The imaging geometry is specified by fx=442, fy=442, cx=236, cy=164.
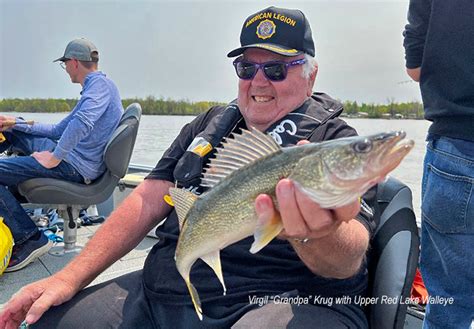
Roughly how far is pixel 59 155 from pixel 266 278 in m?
2.87

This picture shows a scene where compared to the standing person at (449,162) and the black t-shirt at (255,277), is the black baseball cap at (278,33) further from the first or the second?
the standing person at (449,162)

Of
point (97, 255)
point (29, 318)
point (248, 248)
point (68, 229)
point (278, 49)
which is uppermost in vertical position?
point (278, 49)

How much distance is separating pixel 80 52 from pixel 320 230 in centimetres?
420

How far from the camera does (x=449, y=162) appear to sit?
1.88 m

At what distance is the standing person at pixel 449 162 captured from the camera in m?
1.83

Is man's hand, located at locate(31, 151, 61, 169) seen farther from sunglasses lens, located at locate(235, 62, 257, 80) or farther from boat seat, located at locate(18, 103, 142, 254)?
sunglasses lens, located at locate(235, 62, 257, 80)

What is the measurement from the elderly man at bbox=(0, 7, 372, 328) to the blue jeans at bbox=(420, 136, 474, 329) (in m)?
0.42

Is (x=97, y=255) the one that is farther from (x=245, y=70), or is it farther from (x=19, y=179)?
(x=19, y=179)

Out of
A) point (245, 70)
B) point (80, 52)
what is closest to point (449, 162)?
point (245, 70)

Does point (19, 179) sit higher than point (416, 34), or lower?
lower

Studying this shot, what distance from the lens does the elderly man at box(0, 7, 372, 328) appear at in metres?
1.48

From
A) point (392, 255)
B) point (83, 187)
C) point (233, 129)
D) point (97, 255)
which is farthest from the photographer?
point (83, 187)

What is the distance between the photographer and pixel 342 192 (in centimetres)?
109

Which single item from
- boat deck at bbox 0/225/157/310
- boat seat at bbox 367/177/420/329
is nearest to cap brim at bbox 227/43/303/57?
boat seat at bbox 367/177/420/329
